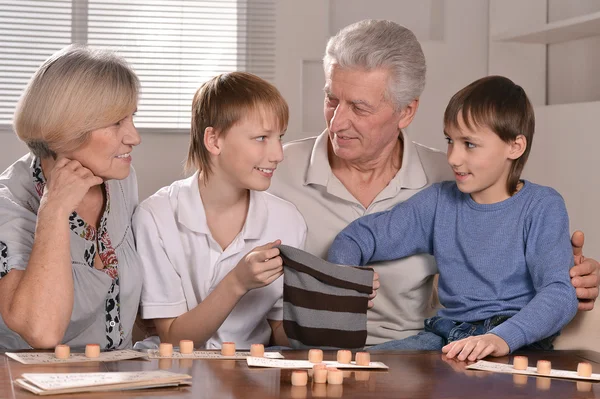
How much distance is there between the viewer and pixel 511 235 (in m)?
2.01

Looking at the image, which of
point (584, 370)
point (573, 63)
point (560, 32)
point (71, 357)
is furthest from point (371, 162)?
point (573, 63)

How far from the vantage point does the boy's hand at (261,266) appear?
1794 mm

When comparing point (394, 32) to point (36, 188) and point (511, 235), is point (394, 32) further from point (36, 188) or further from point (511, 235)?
point (36, 188)

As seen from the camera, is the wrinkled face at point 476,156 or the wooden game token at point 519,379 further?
the wrinkled face at point 476,156

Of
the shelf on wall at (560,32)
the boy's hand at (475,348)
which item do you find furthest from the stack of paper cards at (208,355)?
the shelf on wall at (560,32)

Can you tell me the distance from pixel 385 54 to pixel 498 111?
15.3 inches

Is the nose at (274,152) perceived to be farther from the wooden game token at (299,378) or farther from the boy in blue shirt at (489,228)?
the wooden game token at (299,378)

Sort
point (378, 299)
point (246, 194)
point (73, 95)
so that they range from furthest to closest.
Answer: point (378, 299)
point (246, 194)
point (73, 95)

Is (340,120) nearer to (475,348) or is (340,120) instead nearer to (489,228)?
(489,228)

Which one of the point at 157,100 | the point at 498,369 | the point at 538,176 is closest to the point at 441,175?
the point at 498,369

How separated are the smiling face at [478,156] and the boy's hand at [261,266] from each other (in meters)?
0.51

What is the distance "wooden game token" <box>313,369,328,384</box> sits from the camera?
1.32 m

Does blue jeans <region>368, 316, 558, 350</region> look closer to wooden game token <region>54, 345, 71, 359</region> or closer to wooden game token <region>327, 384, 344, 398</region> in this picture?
wooden game token <region>327, 384, 344, 398</region>

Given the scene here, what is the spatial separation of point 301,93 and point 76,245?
6.50 feet
